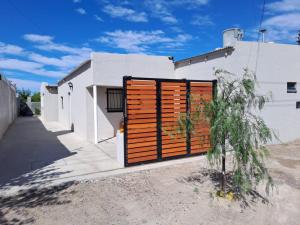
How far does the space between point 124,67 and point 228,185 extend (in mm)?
7527

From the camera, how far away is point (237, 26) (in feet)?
31.0

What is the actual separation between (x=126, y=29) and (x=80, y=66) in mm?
5476

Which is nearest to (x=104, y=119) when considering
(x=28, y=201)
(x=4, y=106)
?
(x=4, y=106)

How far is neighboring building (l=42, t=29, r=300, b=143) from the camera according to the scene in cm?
941

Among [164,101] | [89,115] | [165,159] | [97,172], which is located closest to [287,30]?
[164,101]

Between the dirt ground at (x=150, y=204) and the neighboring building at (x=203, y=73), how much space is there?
4759 millimetres

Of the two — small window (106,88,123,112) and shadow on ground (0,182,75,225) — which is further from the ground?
small window (106,88,123,112)

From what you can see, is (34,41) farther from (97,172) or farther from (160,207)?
(160,207)

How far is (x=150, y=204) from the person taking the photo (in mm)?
4656

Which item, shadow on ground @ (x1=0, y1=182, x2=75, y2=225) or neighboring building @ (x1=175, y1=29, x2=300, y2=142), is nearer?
shadow on ground @ (x1=0, y1=182, x2=75, y2=225)

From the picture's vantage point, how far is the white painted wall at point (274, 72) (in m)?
9.34

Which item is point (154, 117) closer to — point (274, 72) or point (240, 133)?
point (240, 133)

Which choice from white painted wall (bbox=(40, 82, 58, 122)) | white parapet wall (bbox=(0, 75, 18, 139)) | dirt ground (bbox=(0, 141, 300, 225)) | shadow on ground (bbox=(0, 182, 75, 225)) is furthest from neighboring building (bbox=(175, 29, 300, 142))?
white painted wall (bbox=(40, 82, 58, 122))

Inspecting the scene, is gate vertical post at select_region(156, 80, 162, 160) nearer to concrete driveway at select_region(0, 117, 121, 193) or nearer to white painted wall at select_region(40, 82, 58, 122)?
concrete driveway at select_region(0, 117, 121, 193)
